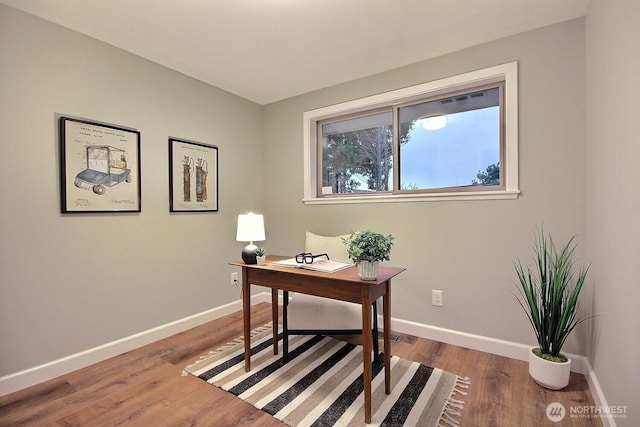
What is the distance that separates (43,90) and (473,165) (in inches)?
123

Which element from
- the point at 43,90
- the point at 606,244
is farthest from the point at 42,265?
the point at 606,244

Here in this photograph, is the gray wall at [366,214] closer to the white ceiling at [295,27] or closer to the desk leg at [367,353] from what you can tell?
the white ceiling at [295,27]

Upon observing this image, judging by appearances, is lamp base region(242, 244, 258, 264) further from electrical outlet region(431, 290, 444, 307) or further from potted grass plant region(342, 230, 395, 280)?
electrical outlet region(431, 290, 444, 307)

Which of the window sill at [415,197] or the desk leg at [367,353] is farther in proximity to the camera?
the window sill at [415,197]

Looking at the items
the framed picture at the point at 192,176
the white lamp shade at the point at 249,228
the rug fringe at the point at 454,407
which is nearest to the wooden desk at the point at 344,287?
the white lamp shade at the point at 249,228

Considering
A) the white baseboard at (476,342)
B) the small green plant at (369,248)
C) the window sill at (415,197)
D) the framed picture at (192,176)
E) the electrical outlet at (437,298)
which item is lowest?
the white baseboard at (476,342)

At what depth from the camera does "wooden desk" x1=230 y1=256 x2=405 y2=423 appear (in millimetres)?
1575

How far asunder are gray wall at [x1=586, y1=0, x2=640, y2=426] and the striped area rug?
2.52ft

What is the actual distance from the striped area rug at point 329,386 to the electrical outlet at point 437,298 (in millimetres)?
573

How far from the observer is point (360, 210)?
9.59ft

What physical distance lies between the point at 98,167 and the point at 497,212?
299 cm

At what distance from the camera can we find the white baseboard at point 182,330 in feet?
A: 6.10

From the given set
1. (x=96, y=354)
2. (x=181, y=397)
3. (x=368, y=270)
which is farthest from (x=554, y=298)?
(x=96, y=354)

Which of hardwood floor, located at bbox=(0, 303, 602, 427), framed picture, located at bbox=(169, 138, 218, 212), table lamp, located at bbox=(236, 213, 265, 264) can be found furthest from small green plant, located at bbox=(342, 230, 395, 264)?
framed picture, located at bbox=(169, 138, 218, 212)
